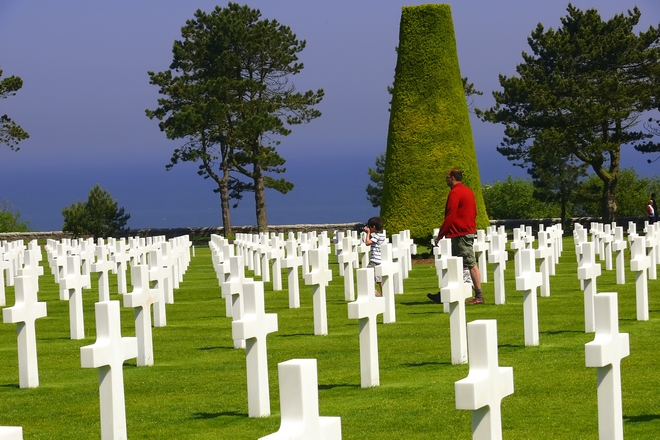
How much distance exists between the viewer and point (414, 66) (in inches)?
1056

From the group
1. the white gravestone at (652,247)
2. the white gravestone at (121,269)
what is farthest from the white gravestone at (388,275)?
the white gravestone at (121,269)

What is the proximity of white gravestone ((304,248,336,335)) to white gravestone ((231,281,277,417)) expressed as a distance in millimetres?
3518

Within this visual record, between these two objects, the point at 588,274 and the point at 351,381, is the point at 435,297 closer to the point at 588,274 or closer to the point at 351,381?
the point at 588,274

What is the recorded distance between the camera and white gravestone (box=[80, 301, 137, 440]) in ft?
20.8

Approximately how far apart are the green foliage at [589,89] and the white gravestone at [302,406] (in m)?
42.8

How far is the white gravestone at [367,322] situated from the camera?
27.0ft

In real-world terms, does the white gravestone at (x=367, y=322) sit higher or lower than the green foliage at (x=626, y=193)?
lower

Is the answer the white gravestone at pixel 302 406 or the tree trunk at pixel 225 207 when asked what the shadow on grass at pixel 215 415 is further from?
the tree trunk at pixel 225 207

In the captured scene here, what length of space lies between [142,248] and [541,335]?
1237 centimetres

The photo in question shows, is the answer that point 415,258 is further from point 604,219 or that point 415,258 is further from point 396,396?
point 604,219

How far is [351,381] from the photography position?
8836 millimetres

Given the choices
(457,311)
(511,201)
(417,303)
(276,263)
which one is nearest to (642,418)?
(457,311)

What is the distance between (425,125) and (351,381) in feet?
59.9

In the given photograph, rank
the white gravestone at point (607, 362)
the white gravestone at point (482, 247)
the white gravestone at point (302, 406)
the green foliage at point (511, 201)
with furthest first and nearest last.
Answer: the green foliage at point (511, 201) → the white gravestone at point (482, 247) → the white gravestone at point (607, 362) → the white gravestone at point (302, 406)
